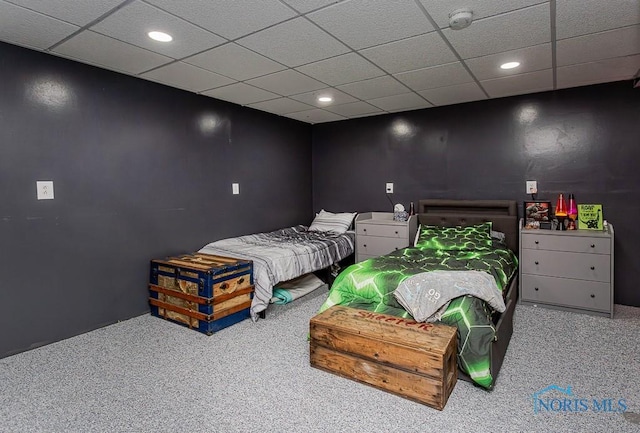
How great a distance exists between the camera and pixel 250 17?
7.41 ft

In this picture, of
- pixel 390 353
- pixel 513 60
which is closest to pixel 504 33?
pixel 513 60

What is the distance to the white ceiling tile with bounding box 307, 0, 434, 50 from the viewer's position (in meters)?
2.15

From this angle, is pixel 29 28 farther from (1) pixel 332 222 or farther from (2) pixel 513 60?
(1) pixel 332 222

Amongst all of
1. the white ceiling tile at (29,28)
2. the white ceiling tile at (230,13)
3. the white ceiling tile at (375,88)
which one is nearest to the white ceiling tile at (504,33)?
the white ceiling tile at (375,88)

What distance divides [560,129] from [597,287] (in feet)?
5.60

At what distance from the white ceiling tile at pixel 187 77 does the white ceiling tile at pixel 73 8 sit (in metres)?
0.86

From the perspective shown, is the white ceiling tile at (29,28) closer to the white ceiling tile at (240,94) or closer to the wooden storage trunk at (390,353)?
the white ceiling tile at (240,94)

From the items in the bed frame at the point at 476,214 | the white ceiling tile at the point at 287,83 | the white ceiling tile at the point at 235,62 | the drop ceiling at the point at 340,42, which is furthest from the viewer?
the bed frame at the point at 476,214

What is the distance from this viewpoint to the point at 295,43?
2.65 metres

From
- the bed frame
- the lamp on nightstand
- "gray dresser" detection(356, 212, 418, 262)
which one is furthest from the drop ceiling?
"gray dresser" detection(356, 212, 418, 262)

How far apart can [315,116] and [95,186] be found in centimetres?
300

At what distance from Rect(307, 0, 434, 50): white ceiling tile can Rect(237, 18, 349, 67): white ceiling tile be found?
0.34 ft

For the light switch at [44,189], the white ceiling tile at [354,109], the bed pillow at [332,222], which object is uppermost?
the white ceiling tile at [354,109]

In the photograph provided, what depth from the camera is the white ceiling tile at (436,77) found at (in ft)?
10.6
